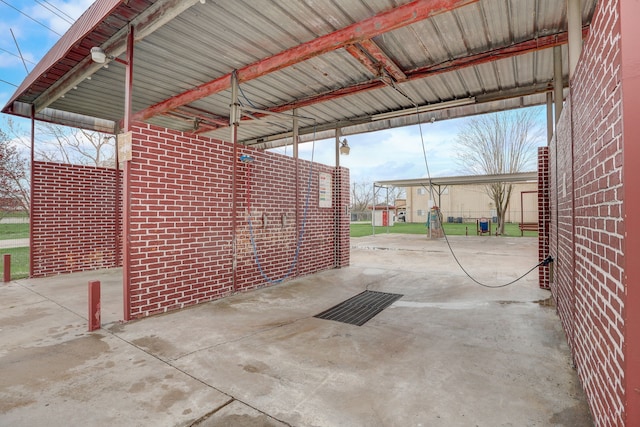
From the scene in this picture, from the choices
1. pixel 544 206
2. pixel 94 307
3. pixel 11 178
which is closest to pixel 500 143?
pixel 544 206

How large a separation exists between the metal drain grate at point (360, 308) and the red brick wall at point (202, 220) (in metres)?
1.85

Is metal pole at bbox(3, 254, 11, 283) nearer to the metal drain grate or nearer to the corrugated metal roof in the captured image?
the corrugated metal roof

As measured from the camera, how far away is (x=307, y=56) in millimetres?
4543

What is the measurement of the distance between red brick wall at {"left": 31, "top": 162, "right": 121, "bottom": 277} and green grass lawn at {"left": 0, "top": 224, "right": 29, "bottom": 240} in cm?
1213

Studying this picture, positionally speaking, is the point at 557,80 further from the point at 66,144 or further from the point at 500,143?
the point at 66,144

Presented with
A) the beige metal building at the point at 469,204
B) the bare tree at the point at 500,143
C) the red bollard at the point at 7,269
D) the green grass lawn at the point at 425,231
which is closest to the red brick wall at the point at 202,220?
the red bollard at the point at 7,269

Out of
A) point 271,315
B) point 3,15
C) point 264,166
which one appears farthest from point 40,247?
point 3,15

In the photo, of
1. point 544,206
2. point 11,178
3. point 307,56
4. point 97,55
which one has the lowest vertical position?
point 544,206

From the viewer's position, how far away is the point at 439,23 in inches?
164

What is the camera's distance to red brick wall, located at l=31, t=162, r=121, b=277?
6.62m

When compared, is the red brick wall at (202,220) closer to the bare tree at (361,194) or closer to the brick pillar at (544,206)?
the brick pillar at (544,206)

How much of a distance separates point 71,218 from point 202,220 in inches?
176

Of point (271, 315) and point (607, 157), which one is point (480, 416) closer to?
point (607, 157)

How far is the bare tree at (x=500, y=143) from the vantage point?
18.2 meters
